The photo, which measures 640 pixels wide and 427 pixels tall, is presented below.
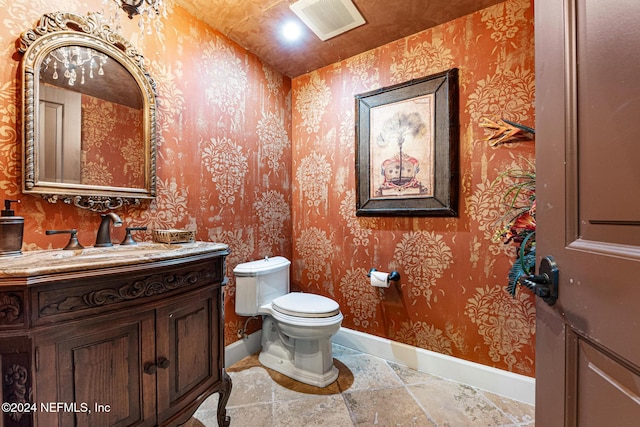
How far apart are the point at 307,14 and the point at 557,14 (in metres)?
1.50

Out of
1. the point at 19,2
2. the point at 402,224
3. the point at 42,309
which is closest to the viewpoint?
the point at 42,309

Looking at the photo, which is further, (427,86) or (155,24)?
(427,86)

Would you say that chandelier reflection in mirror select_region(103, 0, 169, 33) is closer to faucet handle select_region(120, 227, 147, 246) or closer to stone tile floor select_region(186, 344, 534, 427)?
faucet handle select_region(120, 227, 147, 246)

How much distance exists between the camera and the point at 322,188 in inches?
90.6

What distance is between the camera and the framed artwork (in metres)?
1.75

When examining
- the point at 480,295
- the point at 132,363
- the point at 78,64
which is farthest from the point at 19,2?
the point at 480,295

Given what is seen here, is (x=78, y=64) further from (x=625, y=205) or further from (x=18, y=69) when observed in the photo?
(x=625, y=205)

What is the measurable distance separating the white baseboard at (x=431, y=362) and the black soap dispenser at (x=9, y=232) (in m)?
1.32

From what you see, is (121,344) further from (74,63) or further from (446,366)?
(446,366)

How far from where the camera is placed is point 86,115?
1.26 metres

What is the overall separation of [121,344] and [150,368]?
0.51ft

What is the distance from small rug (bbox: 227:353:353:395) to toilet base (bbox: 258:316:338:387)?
0.02m

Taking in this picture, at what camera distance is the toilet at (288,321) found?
1651mm

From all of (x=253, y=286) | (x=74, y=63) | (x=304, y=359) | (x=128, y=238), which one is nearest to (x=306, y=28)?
(x=74, y=63)
